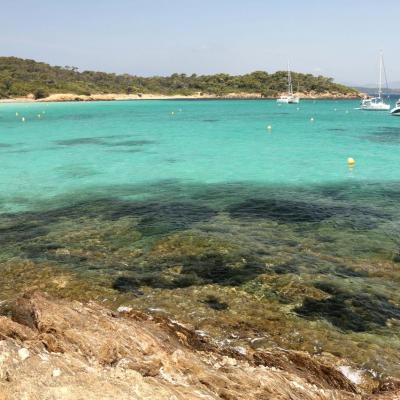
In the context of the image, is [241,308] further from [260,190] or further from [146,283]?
[260,190]

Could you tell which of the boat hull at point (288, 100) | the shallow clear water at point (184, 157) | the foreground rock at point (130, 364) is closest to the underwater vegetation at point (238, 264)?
the foreground rock at point (130, 364)

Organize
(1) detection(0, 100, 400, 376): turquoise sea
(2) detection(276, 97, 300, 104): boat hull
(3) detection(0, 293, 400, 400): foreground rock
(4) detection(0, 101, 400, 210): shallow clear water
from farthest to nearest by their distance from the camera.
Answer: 1. (2) detection(276, 97, 300, 104): boat hull
2. (4) detection(0, 101, 400, 210): shallow clear water
3. (1) detection(0, 100, 400, 376): turquoise sea
4. (3) detection(0, 293, 400, 400): foreground rock

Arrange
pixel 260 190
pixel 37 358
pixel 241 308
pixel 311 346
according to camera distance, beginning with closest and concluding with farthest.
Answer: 1. pixel 37 358
2. pixel 311 346
3. pixel 241 308
4. pixel 260 190

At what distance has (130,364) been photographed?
7.65 metres

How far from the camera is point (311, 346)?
34.4ft

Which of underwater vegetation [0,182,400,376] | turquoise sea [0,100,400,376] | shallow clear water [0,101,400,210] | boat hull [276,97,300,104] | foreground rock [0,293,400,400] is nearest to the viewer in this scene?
foreground rock [0,293,400,400]

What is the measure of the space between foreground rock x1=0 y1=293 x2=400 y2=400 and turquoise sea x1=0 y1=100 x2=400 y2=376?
1.21 meters

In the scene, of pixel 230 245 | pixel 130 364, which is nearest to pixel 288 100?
pixel 230 245

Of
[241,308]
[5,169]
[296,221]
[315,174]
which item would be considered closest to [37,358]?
[241,308]

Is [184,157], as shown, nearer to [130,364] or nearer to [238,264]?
[238,264]

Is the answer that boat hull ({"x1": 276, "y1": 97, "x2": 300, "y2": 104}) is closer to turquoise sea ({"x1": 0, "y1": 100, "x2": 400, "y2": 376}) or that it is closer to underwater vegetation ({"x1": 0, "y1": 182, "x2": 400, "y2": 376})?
turquoise sea ({"x1": 0, "y1": 100, "x2": 400, "y2": 376})

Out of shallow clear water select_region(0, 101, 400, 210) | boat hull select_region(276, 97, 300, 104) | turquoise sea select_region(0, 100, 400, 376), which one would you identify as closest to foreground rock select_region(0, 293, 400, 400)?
turquoise sea select_region(0, 100, 400, 376)

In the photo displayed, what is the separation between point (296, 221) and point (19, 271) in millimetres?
12434

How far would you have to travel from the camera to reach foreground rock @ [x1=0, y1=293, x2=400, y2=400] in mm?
6477
